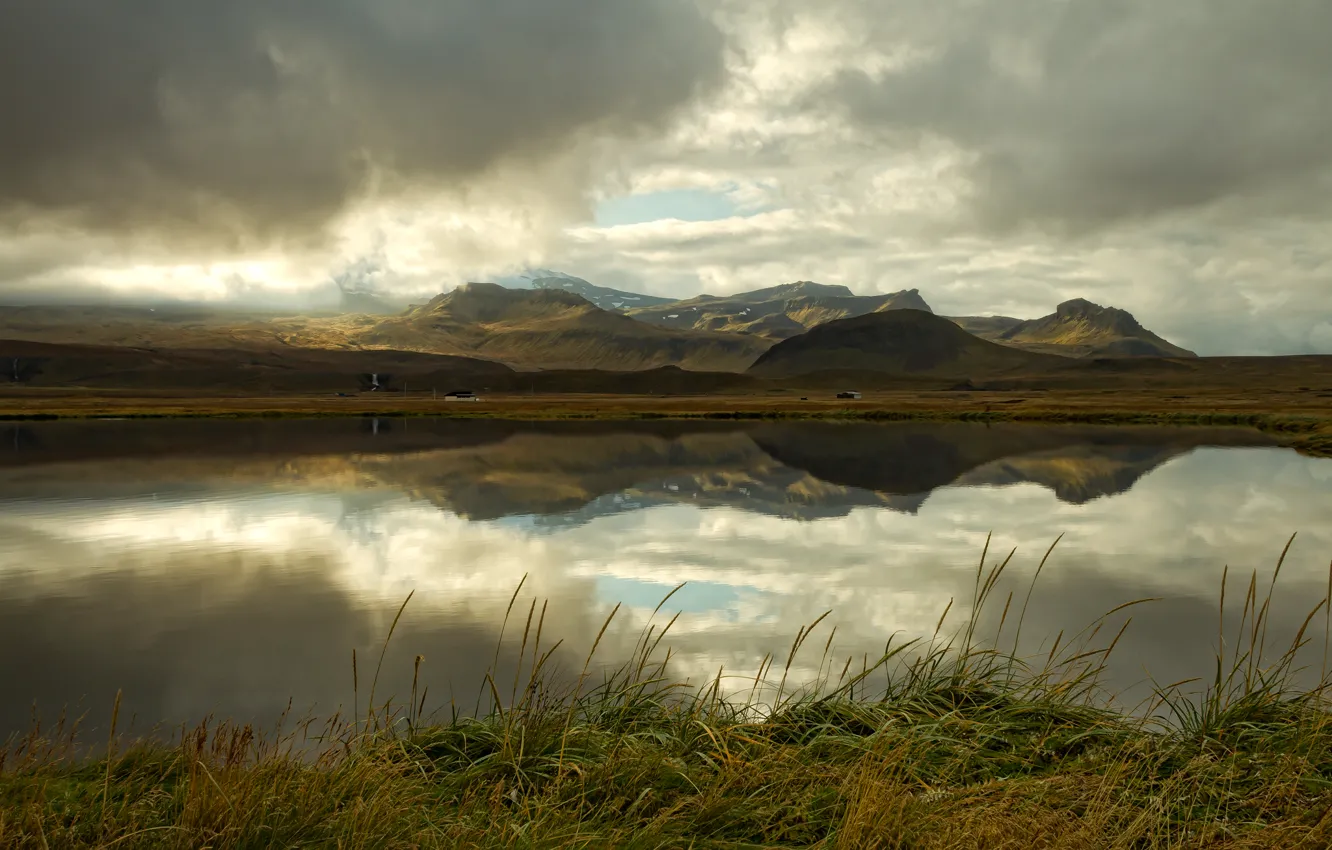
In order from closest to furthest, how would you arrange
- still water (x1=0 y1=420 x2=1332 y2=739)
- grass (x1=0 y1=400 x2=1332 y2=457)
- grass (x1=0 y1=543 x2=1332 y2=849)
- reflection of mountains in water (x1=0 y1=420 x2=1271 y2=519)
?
grass (x1=0 y1=543 x2=1332 y2=849) → still water (x1=0 y1=420 x2=1332 y2=739) → reflection of mountains in water (x1=0 y1=420 x2=1271 y2=519) → grass (x1=0 y1=400 x2=1332 y2=457)

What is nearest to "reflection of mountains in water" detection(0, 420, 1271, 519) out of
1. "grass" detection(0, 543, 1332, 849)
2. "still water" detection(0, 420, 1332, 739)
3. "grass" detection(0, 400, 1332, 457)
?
"still water" detection(0, 420, 1332, 739)

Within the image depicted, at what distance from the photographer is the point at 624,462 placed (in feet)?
147

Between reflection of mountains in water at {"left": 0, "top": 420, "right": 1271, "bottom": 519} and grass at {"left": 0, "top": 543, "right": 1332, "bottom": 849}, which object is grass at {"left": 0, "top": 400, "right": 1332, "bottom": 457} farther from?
grass at {"left": 0, "top": 543, "right": 1332, "bottom": 849}

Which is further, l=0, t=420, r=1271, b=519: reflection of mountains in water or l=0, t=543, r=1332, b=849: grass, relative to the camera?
l=0, t=420, r=1271, b=519: reflection of mountains in water

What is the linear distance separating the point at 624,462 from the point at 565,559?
2444 centimetres

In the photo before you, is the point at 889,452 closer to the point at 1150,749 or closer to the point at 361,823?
the point at 1150,749

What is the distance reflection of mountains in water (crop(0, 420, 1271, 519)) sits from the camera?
31.8 meters

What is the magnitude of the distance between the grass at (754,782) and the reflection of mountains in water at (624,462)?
18.7 metres

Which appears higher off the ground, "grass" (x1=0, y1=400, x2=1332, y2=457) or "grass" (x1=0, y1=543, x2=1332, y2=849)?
"grass" (x1=0, y1=543, x2=1332, y2=849)

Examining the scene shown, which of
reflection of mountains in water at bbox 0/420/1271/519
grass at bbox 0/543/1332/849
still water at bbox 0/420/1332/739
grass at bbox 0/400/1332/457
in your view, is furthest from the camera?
grass at bbox 0/400/1332/457

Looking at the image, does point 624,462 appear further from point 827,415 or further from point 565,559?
point 827,415

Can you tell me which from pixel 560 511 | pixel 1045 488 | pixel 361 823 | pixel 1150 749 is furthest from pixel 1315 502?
pixel 361 823

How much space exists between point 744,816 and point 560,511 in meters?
23.5

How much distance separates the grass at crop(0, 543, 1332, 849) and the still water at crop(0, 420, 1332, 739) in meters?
2.12
